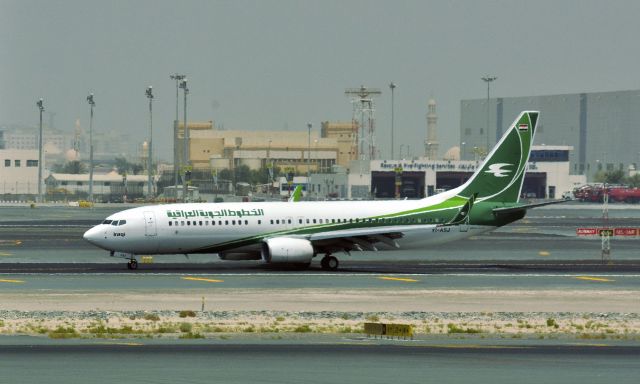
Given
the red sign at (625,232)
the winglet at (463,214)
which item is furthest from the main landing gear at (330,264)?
the red sign at (625,232)

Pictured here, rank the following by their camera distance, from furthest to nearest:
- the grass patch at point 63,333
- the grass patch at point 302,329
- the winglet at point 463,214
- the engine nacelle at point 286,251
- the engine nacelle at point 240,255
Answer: the winglet at point 463,214 < the engine nacelle at point 240,255 < the engine nacelle at point 286,251 < the grass patch at point 302,329 < the grass patch at point 63,333

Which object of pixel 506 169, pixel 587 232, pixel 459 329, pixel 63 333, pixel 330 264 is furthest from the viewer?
pixel 587 232

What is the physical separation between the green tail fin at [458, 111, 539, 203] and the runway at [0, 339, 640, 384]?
31.6 m

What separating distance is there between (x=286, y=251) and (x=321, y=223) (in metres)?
3.29

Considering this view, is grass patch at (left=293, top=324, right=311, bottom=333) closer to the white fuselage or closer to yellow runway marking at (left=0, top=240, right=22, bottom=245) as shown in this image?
the white fuselage

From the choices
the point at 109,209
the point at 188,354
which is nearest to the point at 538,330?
the point at 188,354

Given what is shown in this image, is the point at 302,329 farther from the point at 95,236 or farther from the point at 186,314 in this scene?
the point at 95,236

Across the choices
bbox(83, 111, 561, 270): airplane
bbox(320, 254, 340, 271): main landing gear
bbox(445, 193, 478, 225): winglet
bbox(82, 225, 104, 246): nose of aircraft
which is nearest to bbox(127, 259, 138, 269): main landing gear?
bbox(83, 111, 561, 270): airplane

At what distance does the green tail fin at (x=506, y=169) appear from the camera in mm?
67062

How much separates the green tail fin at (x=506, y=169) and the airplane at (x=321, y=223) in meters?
0.06

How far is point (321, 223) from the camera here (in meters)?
64.9

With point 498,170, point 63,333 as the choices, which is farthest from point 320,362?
point 498,170

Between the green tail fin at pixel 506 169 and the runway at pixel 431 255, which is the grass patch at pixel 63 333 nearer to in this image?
the runway at pixel 431 255

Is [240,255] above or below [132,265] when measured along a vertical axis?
above
